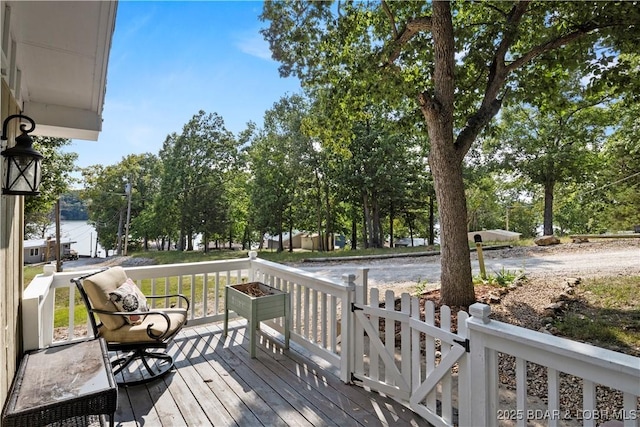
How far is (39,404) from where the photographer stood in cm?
163

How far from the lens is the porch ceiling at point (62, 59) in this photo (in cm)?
187

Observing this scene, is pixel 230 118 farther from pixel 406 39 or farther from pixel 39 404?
pixel 39 404

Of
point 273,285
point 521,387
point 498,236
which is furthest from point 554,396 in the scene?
point 498,236

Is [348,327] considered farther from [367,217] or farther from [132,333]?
[367,217]

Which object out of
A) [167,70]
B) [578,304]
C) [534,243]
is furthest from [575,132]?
[167,70]

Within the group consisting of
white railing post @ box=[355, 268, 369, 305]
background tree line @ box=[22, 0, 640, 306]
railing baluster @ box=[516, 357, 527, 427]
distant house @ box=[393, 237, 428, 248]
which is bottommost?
distant house @ box=[393, 237, 428, 248]

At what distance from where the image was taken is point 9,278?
2027mm

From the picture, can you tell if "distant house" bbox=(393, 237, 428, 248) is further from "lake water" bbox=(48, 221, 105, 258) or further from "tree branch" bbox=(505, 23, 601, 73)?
"lake water" bbox=(48, 221, 105, 258)

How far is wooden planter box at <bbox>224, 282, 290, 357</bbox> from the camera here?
11.0 ft

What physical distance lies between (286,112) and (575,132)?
12757 mm

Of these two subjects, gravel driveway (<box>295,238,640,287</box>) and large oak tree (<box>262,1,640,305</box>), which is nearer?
large oak tree (<box>262,1,640,305</box>)

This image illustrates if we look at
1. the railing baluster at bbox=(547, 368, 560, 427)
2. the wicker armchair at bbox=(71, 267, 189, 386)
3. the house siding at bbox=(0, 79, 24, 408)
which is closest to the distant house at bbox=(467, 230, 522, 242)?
the wicker armchair at bbox=(71, 267, 189, 386)

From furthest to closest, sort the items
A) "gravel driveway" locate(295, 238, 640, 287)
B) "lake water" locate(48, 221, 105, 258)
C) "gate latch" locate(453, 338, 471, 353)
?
"lake water" locate(48, 221, 105, 258)
"gravel driveway" locate(295, 238, 640, 287)
"gate latch" locate(453, 338, 471, 353)

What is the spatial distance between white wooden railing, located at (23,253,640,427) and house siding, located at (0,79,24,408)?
0.21 metres
